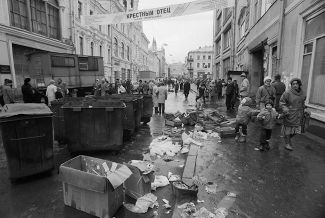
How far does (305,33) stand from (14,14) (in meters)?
19.2

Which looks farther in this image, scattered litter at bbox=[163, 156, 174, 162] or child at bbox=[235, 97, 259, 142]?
child at bbox=[235, 97, 259, 142]

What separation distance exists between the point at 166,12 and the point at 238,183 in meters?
11.9

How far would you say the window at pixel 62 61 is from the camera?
16.6m

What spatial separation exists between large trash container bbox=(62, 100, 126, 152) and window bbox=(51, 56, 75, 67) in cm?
1293

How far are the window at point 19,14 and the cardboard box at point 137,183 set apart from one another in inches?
733

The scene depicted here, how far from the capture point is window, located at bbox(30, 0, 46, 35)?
19.5m

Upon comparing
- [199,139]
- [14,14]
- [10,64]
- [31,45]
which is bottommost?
[199,139]

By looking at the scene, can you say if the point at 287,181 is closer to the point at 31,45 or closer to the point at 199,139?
the point at 199,139

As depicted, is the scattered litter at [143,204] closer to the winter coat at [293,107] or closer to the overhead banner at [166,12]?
the winter coat at [293,107]

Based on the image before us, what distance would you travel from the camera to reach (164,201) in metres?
3.58

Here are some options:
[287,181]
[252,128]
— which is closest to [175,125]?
[252,128]

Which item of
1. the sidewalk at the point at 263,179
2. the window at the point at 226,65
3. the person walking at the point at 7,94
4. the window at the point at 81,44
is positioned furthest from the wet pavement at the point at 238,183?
the window at the point at 81,44

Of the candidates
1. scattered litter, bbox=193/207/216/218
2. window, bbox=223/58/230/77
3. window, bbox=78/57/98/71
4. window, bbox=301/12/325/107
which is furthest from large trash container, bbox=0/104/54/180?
window, bbox=223/58/230/77

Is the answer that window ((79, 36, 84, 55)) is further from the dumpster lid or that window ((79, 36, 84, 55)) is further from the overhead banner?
the dumpster lid
